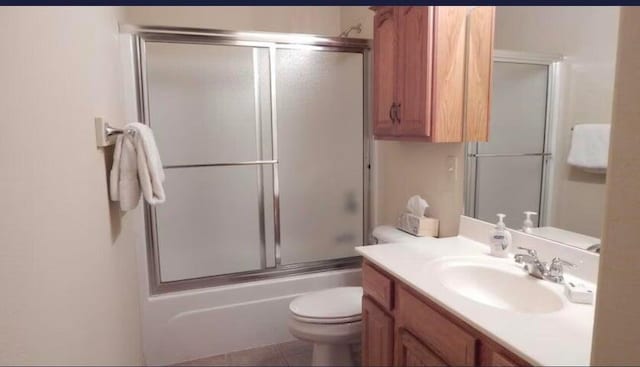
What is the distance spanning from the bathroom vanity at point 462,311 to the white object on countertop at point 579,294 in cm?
2

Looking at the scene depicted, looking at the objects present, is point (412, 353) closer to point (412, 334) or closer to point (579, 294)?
point (412, 334)

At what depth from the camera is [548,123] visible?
156 centimetres

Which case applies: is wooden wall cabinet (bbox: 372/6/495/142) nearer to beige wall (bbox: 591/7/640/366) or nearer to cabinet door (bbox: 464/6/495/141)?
cabinet door (bbox: 464/6/495/141)

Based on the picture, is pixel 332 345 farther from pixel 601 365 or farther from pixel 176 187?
pixel 601 365

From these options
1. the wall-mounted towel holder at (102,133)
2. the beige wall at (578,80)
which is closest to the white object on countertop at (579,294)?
the beige wall at (578,80)

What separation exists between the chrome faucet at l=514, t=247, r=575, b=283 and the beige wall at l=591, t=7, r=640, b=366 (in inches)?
41.3

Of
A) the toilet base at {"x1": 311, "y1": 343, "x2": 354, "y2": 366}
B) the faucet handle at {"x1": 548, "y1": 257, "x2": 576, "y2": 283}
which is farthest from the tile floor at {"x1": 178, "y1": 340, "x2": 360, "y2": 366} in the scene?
the faucet handle at {"x1": 548, "y1": 257, "x2": 576, "y2": 283}

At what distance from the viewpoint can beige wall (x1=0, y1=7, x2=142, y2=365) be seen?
65 centimetres

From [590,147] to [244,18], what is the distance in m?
2.43

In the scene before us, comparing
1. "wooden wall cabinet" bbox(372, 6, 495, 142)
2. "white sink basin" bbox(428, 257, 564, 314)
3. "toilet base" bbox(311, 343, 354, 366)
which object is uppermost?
"wooden wall cabinet" bbox(372, 6, 495, 142)

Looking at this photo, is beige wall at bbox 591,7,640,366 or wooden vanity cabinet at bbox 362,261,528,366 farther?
wooden vanity cabinet at bbox 362,261,528,366

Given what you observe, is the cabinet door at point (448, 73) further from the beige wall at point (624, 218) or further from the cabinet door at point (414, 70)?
the beige wall at point (624, 218)

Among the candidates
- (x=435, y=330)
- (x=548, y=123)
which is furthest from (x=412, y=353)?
(x=548, y=123)

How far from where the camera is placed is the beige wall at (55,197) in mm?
655
